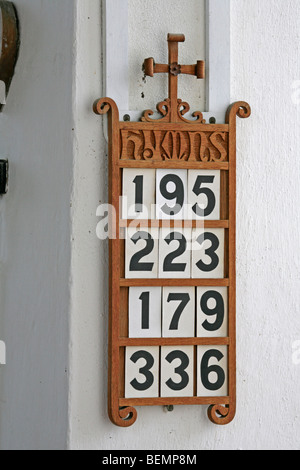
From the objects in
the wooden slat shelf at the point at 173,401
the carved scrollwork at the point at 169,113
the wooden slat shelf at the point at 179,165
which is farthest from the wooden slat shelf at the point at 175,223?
the wooden slat shelf at the point at 173,401

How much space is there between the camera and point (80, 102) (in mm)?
1561

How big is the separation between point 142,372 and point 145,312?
13 cm

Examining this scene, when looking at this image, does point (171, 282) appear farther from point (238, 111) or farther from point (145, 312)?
point (238, 111)

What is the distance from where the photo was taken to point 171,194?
158cm

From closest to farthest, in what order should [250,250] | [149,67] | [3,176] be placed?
[149,67], [250,250], [3,176]

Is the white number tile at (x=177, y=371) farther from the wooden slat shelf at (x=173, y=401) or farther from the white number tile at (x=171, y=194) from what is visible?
the white number tile at (x=171, y=194)

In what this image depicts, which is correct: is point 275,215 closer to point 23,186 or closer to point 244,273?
point 244,273

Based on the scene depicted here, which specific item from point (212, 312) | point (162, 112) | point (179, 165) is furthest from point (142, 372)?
point (162, 112)

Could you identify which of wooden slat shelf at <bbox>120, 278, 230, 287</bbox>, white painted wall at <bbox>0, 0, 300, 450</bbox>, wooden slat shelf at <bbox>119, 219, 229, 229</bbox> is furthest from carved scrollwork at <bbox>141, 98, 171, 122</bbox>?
wooden slat shelf at <bbox>120, 278, 230, 287</bbox>

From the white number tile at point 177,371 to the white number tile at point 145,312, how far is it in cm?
5

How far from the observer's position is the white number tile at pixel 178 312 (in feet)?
5.15

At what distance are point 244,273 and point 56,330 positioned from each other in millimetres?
457
